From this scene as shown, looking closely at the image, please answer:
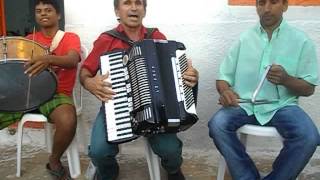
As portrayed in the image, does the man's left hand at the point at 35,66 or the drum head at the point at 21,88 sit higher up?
the man's left hand at the point at 35,66

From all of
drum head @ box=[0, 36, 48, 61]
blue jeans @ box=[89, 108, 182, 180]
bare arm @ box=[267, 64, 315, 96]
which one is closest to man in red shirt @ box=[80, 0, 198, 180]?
blue jeans @ box=[89, 108, 182, 180]

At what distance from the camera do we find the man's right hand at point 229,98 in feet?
11.5

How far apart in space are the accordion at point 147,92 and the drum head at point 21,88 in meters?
0.45

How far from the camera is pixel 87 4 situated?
4.36 metres

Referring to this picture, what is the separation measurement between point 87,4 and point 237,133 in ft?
5.23

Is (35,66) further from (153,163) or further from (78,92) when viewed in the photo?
(153,163)

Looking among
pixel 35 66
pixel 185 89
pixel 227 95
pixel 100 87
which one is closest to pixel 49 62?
pixel 35 66

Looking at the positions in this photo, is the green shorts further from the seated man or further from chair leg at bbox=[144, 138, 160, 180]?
chair leg at bbox=[144, 138, 160, 180]

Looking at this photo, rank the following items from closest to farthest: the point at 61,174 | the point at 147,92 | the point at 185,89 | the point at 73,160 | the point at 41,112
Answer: the point at 147,92 < the point at 185,89 < the point at 41,112 < the point at 61,174 < the point at 73,160

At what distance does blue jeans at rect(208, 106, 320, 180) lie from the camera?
3.24 meters

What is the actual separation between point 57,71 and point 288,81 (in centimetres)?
154

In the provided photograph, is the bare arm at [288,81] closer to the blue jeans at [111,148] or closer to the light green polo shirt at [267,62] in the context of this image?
the light green polo shirt at [267,62]

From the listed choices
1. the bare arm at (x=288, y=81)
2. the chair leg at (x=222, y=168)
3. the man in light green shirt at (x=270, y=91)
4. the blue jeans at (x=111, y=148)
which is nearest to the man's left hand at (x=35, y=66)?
the blue jeans at (x=111, y=148)

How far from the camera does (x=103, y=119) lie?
11.7 feet
